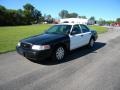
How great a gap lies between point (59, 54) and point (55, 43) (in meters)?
0.58

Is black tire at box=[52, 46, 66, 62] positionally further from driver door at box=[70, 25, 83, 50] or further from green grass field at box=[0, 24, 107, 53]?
green grass field at box=[0, 24, 107, 53]

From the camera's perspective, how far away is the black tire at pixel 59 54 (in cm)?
671

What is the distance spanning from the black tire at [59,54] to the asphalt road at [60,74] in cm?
24

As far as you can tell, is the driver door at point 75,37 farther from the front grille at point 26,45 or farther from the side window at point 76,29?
the front grille at point 26,45

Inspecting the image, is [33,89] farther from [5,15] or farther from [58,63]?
[5,15]

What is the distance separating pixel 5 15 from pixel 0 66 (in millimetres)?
55838

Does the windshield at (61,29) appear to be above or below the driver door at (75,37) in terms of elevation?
above

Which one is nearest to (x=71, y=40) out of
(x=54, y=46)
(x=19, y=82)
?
(x=54, y=46)

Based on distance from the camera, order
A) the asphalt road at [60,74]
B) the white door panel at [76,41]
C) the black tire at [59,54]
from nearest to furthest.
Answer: the asphalt road at [60,74] → the black tire at [59,54] → the white door panel at [76,41]

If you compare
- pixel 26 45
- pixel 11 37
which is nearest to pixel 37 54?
pixel 26 45

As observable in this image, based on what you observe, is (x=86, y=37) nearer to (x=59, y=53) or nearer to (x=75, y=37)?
(x=75, y=37)

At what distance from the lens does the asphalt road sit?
4.52 m

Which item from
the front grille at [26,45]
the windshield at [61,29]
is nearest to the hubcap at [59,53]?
the windshield at [61,29]

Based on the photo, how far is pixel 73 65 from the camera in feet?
21.2
